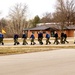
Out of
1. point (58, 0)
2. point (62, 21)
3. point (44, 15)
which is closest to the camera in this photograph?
point (62, 21)

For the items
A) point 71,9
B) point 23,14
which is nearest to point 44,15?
point 23,14

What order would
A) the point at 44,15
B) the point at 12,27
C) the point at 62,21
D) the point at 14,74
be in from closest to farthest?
1. the point at 14,74
2. the point at 62,21
3. the point at 12,27
4. the point at 44,15

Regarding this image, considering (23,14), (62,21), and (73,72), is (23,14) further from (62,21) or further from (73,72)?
(73,72)

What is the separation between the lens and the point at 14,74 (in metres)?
11.5

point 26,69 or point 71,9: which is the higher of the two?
point 71,9

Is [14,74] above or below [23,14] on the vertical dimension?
below

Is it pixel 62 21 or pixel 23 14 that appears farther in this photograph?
pixel 23 14

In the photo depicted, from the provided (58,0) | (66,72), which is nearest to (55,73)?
(66,72)

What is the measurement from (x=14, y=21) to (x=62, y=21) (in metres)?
59.4

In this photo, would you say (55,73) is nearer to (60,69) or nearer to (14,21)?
(60,69)

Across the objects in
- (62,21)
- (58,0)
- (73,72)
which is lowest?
(73,72)

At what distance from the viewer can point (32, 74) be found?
1160cm

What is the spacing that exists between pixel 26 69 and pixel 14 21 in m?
94.4

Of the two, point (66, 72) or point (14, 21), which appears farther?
point (14, 21)
